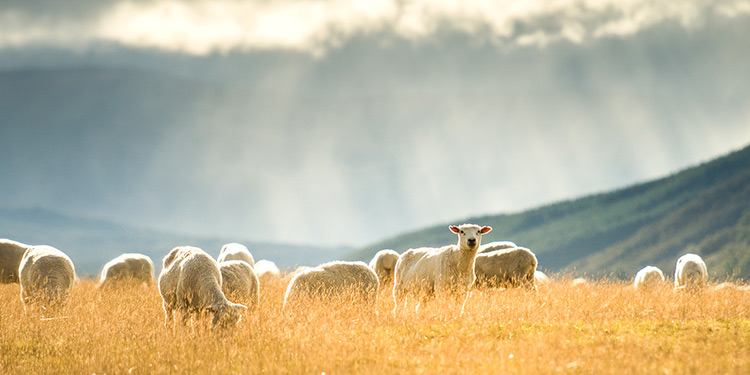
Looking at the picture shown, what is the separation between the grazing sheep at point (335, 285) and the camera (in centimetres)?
1594

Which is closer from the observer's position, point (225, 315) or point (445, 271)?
point (225, 315)

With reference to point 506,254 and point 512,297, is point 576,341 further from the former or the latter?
point 506,254

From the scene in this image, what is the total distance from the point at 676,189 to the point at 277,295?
175468mm

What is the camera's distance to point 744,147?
171000 millimetres

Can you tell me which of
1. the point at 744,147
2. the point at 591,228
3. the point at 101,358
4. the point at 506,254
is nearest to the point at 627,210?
the point at 591,228

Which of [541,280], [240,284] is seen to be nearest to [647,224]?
[541,280]

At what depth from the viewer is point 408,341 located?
12898 millimetres

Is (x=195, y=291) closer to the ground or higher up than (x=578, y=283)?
higher up

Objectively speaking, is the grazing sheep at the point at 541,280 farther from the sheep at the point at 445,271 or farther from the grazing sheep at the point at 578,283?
the sheep at the point at 445,271

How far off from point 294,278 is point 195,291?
149 inches

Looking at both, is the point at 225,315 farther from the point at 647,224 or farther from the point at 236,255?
the point at 647,224

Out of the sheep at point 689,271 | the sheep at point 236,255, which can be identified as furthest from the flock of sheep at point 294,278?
the sheep at point 236,255

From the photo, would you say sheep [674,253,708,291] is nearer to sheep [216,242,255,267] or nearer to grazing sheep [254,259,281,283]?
grazing sheep [254,259,281,283]

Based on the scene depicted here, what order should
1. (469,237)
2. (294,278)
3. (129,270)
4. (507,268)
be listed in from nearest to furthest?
(469,237), (294,278), (507,268), (129,270)
